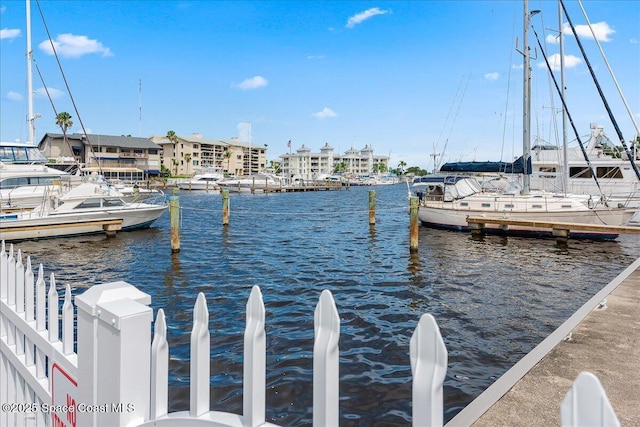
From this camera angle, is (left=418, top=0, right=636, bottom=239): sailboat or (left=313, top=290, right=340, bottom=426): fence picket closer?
(left=313, top=290, right=340, bottom=426): fence picket

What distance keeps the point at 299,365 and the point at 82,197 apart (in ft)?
59.6

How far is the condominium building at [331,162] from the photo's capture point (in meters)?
155

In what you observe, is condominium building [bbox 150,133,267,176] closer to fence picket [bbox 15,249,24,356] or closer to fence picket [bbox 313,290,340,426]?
fence picket [bbox 15,249,24,356]

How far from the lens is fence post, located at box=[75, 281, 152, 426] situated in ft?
7.85

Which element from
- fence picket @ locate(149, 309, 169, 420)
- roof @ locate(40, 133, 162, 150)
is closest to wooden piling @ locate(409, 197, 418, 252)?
fence picket @ locate(149, 309, 169, 420)

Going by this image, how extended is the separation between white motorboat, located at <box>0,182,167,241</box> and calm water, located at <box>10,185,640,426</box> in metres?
0.65

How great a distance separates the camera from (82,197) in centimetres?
2123

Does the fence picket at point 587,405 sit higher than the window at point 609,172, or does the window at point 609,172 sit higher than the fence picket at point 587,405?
the window at point 609,172

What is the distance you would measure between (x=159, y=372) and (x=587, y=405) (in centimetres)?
210

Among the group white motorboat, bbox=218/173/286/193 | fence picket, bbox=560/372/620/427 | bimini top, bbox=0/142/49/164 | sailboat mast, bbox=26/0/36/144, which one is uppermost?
sailboat mast, bbox=26/0/36/144

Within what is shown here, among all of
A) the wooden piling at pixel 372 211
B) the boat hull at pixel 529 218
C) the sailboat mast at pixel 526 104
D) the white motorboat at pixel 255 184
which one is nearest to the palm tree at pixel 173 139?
the white motorboat at pixel 255 184

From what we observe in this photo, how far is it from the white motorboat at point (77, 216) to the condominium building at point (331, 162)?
124 m

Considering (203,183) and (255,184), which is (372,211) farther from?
(203,183)

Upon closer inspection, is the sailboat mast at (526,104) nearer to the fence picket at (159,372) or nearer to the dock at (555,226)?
the dock at (555,226)
